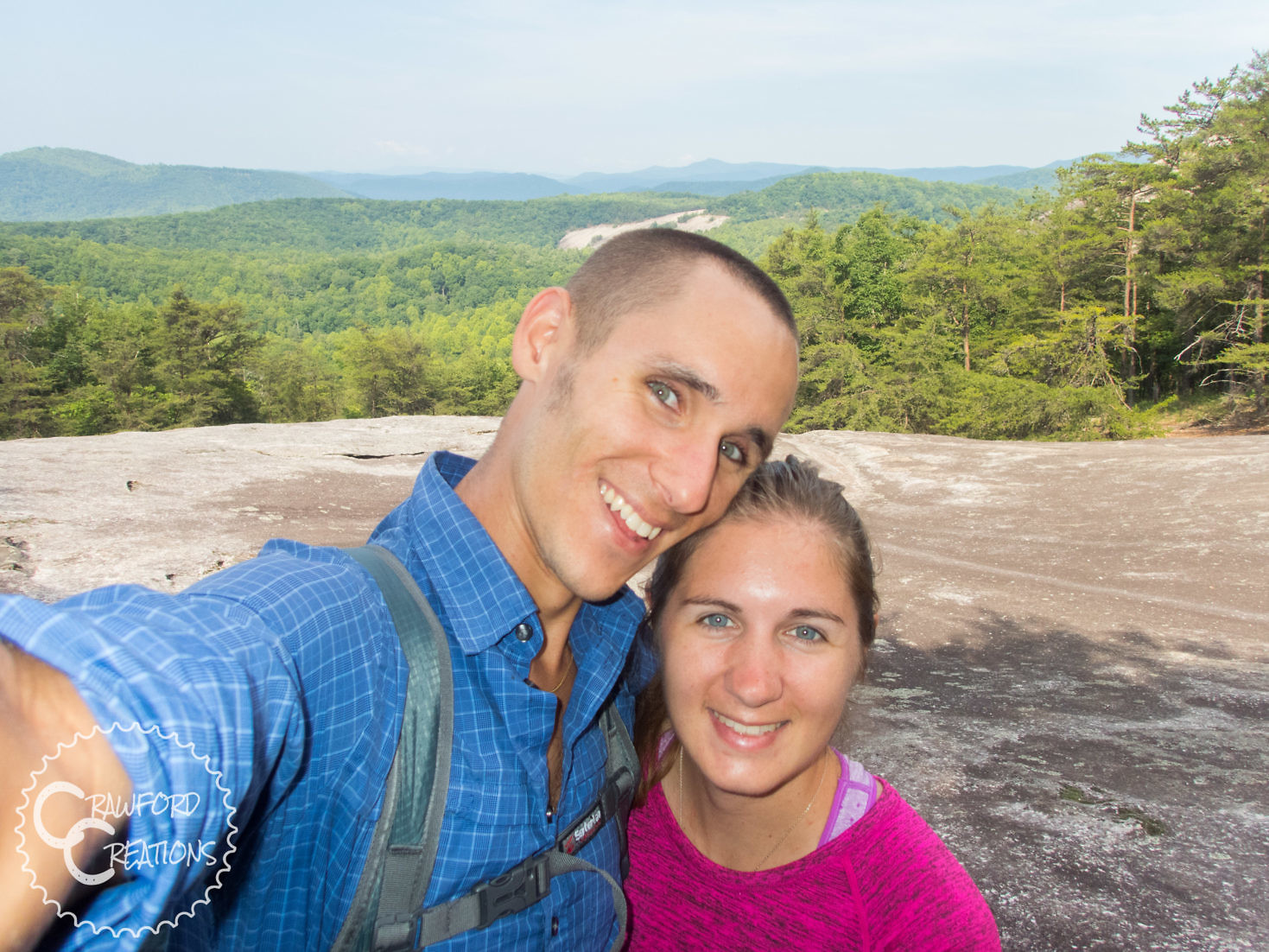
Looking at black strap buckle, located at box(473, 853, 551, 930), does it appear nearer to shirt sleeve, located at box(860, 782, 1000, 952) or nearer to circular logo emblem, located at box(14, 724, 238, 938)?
circular logo emblem, located at box(14, 724, 238, 938)

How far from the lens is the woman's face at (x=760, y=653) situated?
1.83 meters

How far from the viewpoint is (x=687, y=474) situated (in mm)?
1683

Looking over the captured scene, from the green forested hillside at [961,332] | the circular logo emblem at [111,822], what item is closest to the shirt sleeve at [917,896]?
the circular logo emblem at [111,822]

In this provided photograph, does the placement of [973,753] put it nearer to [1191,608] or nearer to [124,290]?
[1191,608]

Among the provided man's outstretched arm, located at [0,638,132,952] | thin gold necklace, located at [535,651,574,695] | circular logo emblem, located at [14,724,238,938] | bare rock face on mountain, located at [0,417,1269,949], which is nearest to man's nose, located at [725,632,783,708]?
thin gold necklace, located at [535,651,574,695]

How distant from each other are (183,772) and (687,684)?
4.18 ft

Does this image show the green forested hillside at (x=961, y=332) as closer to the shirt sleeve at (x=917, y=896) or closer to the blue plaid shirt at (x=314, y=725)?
the shirt sleeve at (x=917, y=896)

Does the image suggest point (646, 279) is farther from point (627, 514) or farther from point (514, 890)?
point (514, 890)

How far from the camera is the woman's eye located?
1.92 m

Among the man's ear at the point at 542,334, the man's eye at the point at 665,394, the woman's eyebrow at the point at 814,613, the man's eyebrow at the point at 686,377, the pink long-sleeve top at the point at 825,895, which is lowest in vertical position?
the pink long-sleeve top at the point at 825,895

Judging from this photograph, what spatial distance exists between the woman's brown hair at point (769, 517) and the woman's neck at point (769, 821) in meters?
0.19

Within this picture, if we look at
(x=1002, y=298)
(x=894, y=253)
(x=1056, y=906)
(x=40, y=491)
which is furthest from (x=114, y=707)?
(x=894, y=253)

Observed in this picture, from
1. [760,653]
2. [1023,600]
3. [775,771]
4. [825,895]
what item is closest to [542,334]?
[760,653]

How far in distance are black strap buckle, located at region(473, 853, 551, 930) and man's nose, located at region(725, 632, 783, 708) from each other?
0.56 metres
